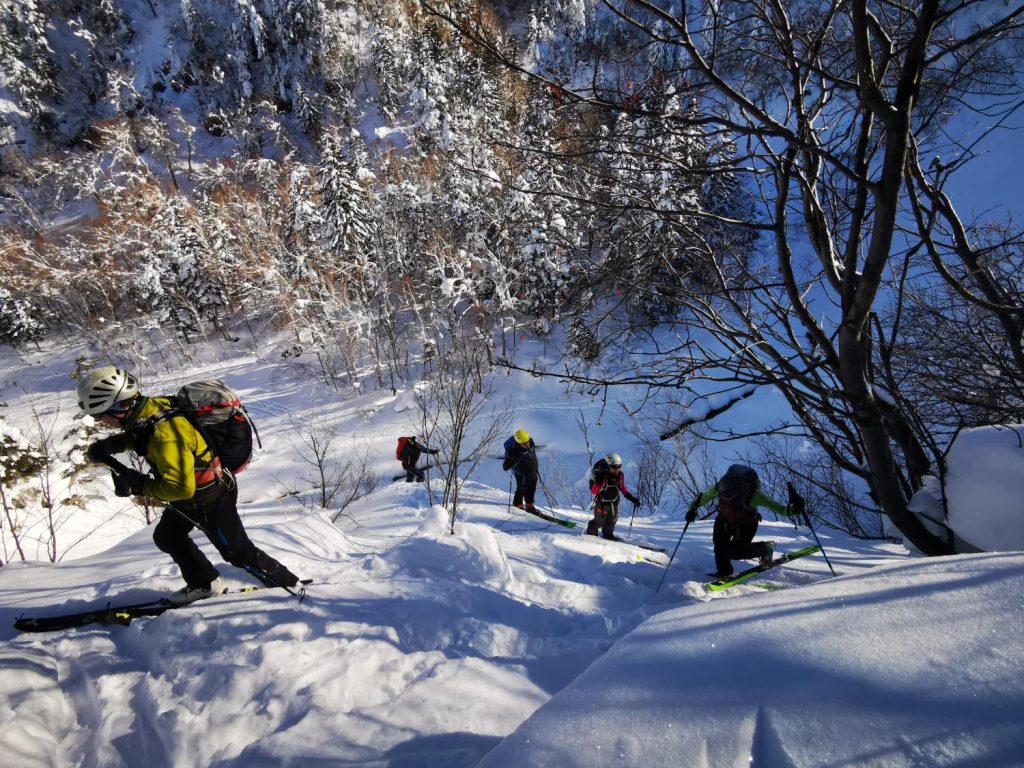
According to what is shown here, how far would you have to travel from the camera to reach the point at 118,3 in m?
42.8

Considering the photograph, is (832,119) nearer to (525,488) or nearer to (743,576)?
(743,576)

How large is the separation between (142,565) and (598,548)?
416 cm

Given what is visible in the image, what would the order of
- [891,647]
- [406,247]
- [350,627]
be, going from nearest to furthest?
[891,647] < [350,627] < [406,247]

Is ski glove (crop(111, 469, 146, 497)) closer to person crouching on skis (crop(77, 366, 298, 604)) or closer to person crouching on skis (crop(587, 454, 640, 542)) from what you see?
person crouching on skis (crop(77, 366, 298, 604))

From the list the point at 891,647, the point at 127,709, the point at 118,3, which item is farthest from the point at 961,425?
the point at 118,3

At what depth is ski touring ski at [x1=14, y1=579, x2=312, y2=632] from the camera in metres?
2.78

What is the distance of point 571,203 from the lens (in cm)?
424

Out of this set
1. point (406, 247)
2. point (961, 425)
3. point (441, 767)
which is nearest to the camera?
point (441, 767)

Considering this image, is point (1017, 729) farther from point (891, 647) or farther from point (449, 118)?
point (449, 118)

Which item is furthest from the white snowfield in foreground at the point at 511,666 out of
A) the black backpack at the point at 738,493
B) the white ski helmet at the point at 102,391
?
the white ski helmet at the point at 102,391

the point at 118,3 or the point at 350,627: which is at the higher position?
the point at 118,3

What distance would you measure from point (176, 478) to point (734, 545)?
4619 millimetres

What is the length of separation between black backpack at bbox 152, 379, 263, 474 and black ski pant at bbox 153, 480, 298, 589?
0.26 metres

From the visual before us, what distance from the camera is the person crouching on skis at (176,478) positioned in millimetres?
2703
